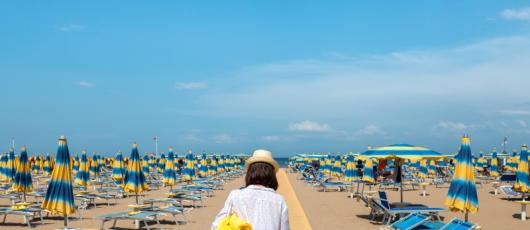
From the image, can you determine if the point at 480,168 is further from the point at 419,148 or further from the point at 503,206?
the point at 419,148

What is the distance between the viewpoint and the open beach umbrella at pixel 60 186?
8711mm

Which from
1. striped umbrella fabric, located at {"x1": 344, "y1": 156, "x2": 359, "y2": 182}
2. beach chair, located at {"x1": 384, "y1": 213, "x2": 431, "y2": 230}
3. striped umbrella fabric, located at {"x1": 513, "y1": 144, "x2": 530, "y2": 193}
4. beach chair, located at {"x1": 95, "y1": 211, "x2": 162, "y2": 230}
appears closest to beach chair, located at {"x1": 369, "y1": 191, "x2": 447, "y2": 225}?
beach chair, located at {"x1": 384, "y1": 213, "x2": 431, "y2": 230}

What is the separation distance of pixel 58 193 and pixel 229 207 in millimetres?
7125

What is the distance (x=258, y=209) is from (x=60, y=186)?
717cm

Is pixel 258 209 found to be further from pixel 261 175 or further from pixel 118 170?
pixel 118 170

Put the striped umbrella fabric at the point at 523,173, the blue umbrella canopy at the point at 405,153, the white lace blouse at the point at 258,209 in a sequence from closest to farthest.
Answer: the white lace blouse at the point at 258,209 → the blue umbrella canopy at the point at 405,153 → the striped umbrella fabric at the point at 523,173

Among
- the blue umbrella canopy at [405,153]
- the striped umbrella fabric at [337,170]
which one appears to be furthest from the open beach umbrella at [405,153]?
the striped umbrella fabric at [337,170]

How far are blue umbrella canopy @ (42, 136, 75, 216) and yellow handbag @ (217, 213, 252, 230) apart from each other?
7.10 m

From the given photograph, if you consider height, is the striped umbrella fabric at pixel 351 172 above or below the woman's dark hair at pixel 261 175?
below

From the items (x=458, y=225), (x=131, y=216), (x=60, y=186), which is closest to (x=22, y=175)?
(x=131, y=216)

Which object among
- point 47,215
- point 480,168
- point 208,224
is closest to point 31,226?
point 47,215

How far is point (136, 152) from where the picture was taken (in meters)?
Answer: 12.8

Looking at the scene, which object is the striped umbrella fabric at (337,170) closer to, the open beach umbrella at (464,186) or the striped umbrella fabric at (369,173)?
the striped umbrella fabric at (369,173)

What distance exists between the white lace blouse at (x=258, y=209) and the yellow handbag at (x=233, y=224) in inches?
3.8
